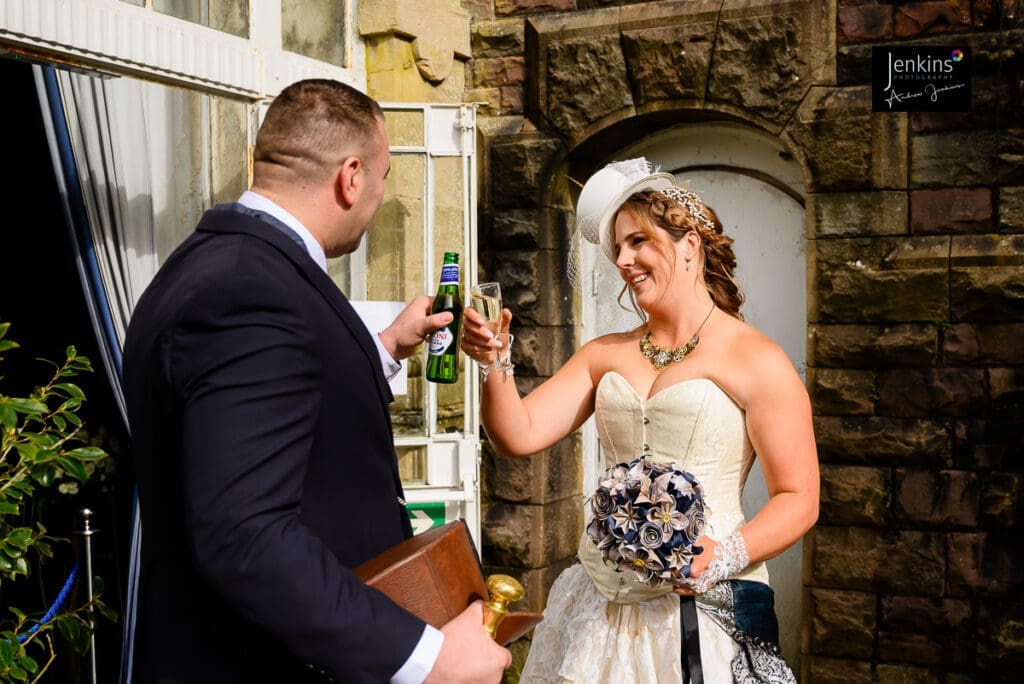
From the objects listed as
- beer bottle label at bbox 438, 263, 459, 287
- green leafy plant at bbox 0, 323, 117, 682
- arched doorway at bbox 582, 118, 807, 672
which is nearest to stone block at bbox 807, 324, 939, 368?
arched doorway at bbox 582, 118, 807, 672

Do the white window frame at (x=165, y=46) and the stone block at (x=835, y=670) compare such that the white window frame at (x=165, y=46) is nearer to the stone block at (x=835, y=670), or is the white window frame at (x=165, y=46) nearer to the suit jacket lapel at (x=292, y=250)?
the suit jacket lapel at (x=292, y=250)

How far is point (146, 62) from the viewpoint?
406 cm

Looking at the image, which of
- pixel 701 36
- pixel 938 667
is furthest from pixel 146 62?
pixel 938 667

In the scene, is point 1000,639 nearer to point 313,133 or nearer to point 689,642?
point 689,642

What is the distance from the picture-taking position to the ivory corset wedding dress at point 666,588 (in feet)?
8.82

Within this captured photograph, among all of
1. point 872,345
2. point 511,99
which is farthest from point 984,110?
point 511,99

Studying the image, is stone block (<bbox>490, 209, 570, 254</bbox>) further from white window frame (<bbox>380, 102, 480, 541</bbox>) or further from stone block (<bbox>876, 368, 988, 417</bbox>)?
stone block (<bbox>876, 368, 988, 417</bbox>)

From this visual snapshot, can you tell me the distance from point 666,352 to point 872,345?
1966mm

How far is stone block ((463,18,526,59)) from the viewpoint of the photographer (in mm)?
5366

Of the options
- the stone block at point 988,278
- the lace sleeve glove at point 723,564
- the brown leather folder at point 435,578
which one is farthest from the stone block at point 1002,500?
the brown leather folder at point 435,578

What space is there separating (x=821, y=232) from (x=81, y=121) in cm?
298

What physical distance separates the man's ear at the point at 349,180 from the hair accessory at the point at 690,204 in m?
1.30

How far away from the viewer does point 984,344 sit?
4.41m

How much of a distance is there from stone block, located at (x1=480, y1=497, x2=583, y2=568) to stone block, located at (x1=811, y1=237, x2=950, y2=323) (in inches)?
63.5
